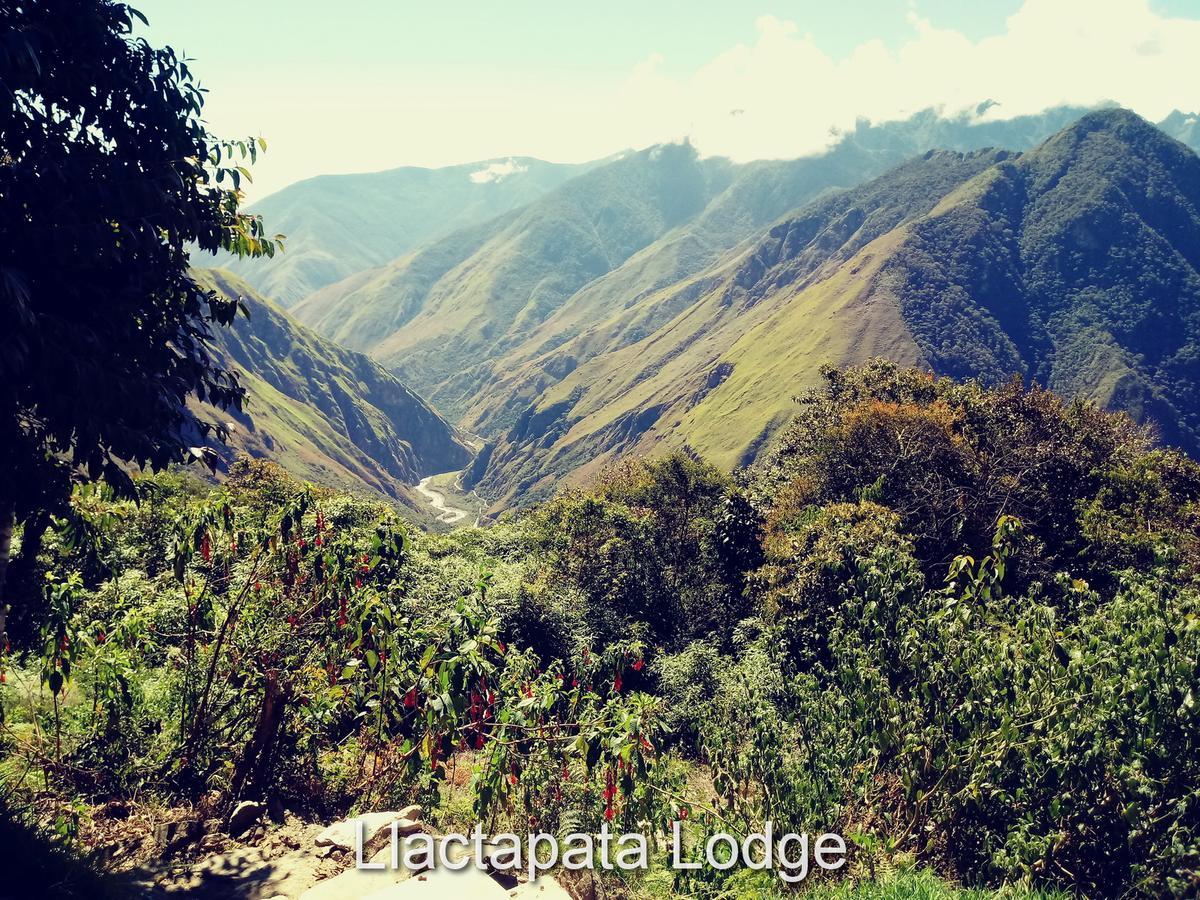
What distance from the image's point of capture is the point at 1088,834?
30.9ft

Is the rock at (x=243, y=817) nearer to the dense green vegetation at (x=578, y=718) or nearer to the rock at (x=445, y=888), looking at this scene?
the dense green vegetation at (x=578, y=718)

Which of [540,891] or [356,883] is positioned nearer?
[540,891]

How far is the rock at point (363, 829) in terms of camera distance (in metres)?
9.46

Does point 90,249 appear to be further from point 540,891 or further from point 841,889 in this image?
point 841,889

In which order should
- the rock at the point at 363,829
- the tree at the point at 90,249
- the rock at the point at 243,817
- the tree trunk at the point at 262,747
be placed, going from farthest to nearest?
the tree trunk at the point at 262,747 → the rock at the point at 243,817 → the rock at the point at 363,829 → the tree at the point at 90,249

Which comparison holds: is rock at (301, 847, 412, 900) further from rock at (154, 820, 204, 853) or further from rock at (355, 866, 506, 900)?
rock at (154, 820, 204, 853)

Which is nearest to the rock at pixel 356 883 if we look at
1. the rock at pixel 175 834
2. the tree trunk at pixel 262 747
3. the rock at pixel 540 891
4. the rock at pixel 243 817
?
the rock at pixel 540 891

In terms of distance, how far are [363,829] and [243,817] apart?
2040mm

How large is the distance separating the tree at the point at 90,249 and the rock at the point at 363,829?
15.9 feet

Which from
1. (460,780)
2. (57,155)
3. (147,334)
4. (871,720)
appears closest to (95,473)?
(147,334)

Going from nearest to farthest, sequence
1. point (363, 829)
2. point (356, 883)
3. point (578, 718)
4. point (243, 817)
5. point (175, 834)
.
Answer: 1. point (356, 883)
2. point (363, 829)
3. point (175, 834)
4. point (243, 817)
5. point (578, 718)

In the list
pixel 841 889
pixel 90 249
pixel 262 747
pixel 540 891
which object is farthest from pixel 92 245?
pixel 841 889

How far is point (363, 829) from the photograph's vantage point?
9.44 metres

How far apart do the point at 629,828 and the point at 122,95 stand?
35.3 ft
